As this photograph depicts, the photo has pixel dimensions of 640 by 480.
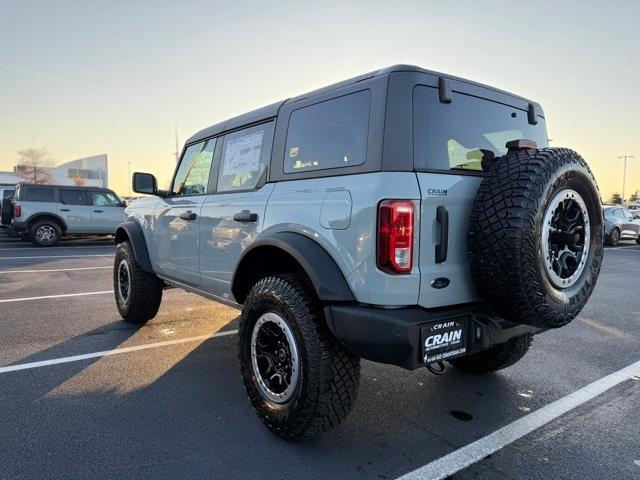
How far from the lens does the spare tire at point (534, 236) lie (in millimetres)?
2199

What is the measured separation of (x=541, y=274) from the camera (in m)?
2.25

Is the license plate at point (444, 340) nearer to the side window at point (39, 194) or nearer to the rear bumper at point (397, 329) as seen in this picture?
the rear bumper at point (397, 329)

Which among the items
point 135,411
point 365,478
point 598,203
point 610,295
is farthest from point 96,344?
point 610,295

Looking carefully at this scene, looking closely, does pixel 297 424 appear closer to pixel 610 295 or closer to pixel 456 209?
pixel 456 209

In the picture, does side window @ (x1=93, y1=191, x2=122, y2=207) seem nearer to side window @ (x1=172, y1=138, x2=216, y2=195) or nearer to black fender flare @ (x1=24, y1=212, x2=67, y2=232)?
black fender flare @ (x1=24, y1=212, x2=67, y2=232)

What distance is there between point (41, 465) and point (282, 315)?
142cm

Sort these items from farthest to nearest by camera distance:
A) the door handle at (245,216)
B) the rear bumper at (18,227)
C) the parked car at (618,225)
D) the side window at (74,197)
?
the parked car at (618,225)
the side window at (74,197)
the rear bumper at (18,227)
the door handle at (245,216)

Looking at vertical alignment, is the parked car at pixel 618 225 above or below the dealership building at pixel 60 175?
below

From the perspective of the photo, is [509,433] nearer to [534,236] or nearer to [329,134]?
[534,236]

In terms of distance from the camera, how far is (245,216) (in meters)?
3.11

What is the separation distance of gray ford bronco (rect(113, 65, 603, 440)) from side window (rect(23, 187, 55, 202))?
43.3 feet

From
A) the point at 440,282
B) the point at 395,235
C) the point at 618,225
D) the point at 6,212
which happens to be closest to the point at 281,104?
the point at 395,235

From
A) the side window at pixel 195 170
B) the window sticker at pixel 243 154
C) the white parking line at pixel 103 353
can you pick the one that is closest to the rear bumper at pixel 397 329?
the window sticker at pixel 243 154

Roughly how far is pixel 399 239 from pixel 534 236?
25.6 inches
